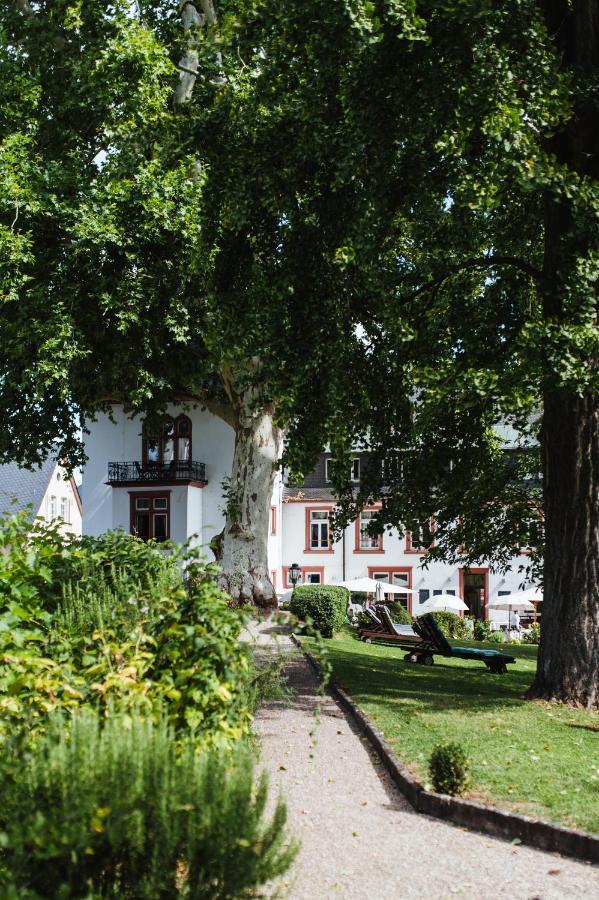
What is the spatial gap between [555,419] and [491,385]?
5.66 ft

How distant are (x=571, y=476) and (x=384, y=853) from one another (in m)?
7.63

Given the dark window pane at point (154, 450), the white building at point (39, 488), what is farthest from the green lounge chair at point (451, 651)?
the white building at point (39, 488)

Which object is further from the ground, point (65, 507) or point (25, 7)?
point (25, 7)

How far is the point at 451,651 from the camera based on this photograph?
18.9 m

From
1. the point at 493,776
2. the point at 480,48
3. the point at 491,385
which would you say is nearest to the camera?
the point at 493,776

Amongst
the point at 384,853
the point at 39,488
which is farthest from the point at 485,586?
the point at 384,853

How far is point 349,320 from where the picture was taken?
526 inches

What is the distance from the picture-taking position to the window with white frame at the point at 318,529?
48.7 meters

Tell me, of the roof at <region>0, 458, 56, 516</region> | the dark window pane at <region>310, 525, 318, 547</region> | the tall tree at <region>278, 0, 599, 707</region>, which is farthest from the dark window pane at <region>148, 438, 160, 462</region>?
the tall tree at <region>278, 0, 599, 707</region>

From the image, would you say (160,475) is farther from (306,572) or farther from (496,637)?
(496,637)

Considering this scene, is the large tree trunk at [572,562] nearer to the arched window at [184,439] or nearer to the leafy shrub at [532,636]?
the leafy shrub at [532,636]

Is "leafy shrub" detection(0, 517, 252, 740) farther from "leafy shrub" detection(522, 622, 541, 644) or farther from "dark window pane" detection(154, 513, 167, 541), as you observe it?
"leafy shrub" detection(522, 622, 541, 644)

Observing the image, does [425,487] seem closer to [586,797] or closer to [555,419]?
[555,419]

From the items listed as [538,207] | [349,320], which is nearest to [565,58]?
[538,207]
